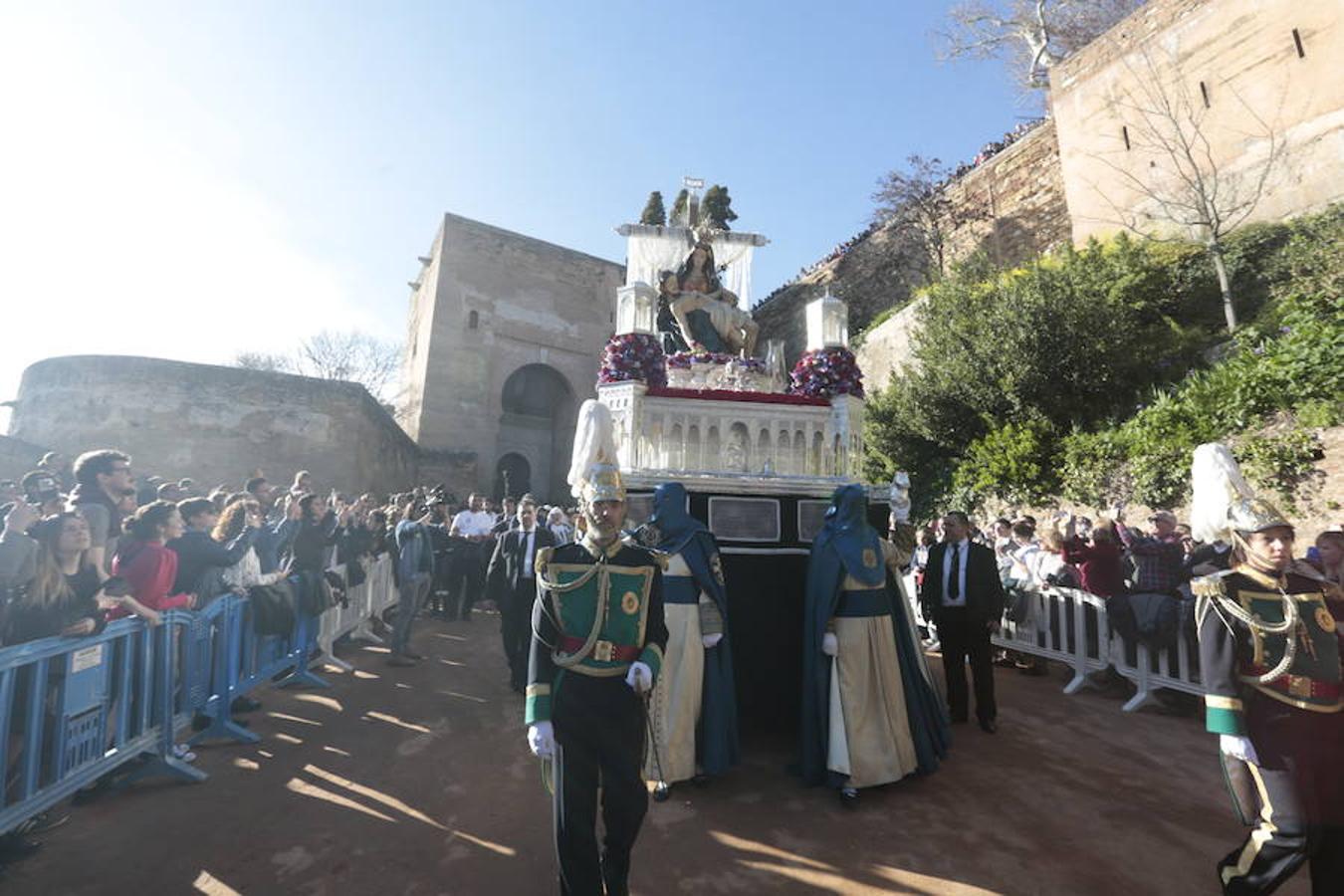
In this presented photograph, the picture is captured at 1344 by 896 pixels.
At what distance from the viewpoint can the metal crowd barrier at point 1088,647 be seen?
18.4 feet

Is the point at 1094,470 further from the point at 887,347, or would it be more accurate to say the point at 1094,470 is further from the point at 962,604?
the point at 887,347

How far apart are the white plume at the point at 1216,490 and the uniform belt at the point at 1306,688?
0.62 metres

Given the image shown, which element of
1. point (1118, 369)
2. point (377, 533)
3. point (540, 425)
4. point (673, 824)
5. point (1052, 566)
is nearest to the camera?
point (673, 824)

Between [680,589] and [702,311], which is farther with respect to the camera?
[702,311]

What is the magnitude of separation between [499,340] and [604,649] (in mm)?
21593

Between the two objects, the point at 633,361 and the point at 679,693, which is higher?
the point at 633,361

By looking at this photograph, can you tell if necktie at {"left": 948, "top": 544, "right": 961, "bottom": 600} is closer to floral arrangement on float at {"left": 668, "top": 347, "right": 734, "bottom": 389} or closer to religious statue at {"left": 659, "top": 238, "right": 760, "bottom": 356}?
floral arrangement on float at {"left": 668, "top": 347, "right": 734, "bottom": 389}

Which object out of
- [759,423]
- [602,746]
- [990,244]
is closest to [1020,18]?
[990,244]

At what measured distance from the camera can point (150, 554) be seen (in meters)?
4.04

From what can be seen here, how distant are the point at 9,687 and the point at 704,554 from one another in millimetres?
3641

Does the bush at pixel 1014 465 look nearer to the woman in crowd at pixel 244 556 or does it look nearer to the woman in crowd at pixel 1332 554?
the woman in crowd at pixel 1332 554

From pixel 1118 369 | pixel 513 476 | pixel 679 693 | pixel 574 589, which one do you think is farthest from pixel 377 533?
pixel 513 476

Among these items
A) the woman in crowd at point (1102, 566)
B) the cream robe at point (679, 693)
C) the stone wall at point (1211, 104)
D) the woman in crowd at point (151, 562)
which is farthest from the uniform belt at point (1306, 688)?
the stone wall at point (1211, 104)

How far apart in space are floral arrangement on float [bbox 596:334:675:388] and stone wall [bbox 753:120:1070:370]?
13.9 meters
